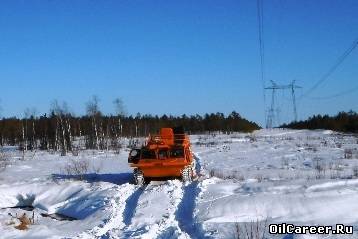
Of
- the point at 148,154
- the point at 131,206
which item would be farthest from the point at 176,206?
the point at 148,154

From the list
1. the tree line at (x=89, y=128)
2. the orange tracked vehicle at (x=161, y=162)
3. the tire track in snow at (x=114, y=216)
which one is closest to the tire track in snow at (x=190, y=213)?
the tire track in snow at (x=114, y=216)

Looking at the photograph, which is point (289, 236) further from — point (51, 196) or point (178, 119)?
point (178, 119)

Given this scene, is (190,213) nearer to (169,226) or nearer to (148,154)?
(169,226)

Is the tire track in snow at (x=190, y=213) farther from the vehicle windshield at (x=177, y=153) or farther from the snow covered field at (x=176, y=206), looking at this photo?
the vehicle windshield at (x=177, y=153)

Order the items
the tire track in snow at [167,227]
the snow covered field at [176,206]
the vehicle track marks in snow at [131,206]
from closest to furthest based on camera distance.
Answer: the tire track in snow at [167,227] < the snow covered field at [176,206] < the vehicle track marks in snow at [131,206]

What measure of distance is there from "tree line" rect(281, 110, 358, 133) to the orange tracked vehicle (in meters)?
71.8

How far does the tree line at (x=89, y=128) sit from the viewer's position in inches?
2685

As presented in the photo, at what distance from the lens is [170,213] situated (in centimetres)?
1301

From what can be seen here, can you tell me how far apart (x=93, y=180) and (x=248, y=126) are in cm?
10359

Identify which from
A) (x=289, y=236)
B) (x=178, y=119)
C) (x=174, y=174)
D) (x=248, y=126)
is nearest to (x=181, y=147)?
(x=174, y=174)

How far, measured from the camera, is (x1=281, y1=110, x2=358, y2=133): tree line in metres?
91.7

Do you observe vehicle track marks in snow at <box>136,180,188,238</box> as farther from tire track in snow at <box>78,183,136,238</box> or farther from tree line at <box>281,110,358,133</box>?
tree line at <box>281,110,358,133</box>

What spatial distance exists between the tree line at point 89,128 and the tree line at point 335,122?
1281 centimetres

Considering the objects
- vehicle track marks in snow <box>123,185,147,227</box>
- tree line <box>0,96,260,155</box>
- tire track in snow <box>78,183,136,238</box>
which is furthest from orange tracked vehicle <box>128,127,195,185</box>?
tree line <box>0,96,260,155</box>
